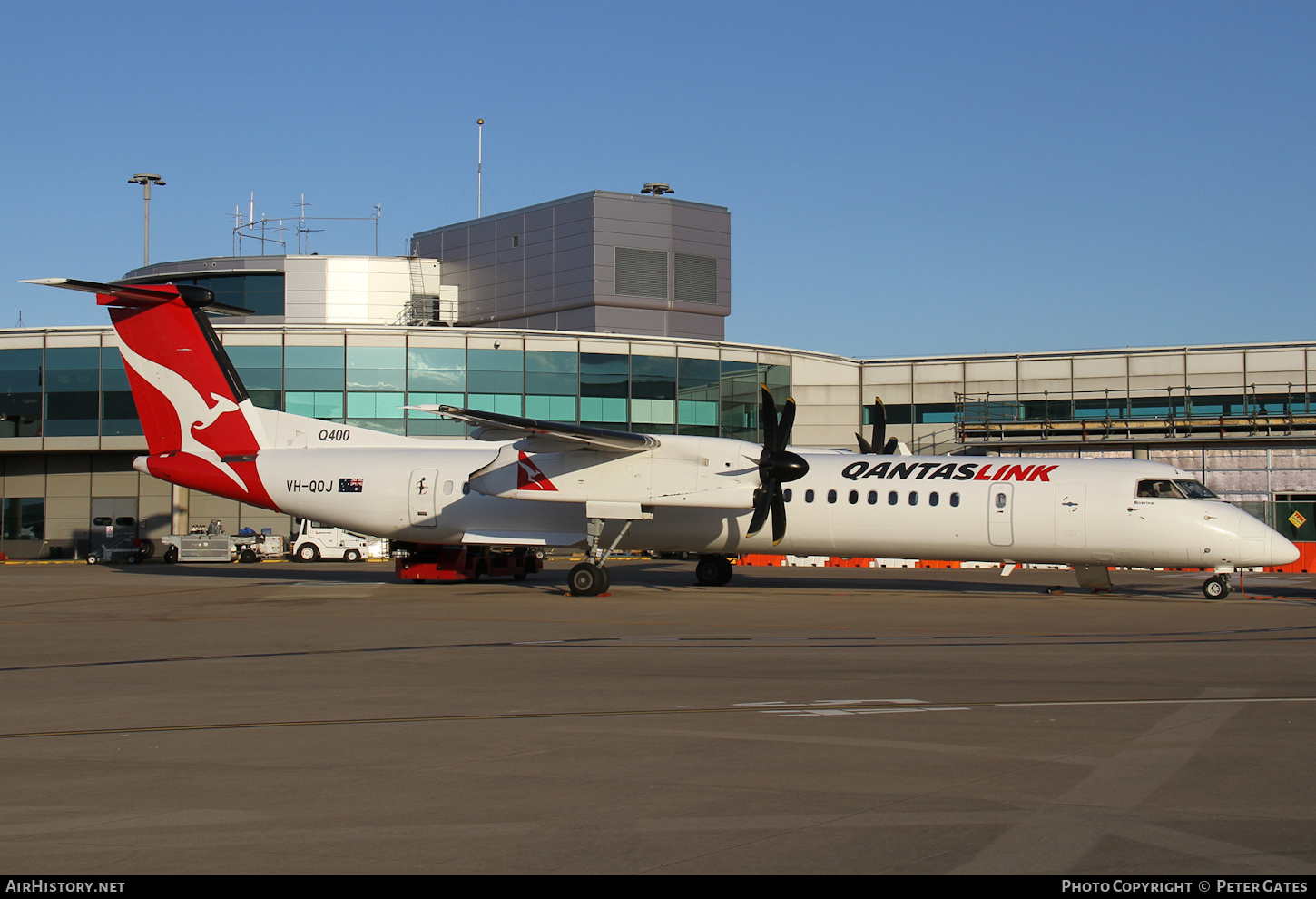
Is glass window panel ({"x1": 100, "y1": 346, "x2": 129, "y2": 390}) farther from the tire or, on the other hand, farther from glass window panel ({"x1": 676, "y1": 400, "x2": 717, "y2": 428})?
the tire

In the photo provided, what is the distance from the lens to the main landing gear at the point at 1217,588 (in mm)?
23422

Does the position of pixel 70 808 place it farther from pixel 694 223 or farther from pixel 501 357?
pixel 694 223

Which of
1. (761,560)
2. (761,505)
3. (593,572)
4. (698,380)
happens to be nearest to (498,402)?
(698,380)

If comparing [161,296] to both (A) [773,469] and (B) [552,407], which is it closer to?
(A) [773,469]

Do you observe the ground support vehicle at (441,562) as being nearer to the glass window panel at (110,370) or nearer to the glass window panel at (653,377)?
the glass window panel at (653,377)

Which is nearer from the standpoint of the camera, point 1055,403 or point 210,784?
point 210,784

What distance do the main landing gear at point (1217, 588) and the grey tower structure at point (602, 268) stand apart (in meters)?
31.9

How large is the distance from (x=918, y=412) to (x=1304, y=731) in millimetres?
42502

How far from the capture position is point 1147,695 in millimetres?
10359

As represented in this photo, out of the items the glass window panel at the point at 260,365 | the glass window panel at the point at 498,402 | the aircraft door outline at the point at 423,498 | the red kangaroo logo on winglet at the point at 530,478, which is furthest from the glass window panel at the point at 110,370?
the red kangaroo logo on winglet at the point at 530,478

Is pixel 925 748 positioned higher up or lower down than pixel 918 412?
lower down

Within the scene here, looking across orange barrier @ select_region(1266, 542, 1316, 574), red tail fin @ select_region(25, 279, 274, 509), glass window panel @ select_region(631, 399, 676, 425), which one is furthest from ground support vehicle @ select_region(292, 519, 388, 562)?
orange barrier @ select_region(1266, 542, 1316, 574)

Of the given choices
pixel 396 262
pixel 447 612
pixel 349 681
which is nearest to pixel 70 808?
pixel 349 681

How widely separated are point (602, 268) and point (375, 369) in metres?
12.2
